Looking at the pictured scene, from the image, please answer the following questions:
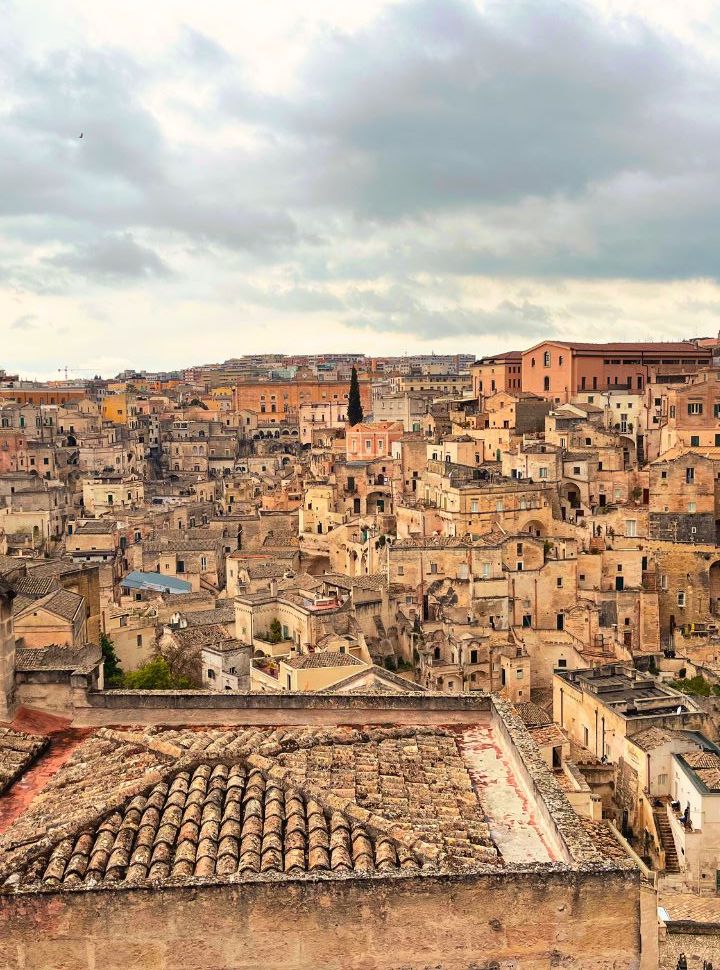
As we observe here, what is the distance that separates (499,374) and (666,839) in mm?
40558

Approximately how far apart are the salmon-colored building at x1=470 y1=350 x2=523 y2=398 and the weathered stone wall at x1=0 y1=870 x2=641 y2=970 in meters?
52.6

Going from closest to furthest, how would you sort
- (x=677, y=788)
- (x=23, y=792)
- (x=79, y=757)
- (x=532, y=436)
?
(x=23, y=792) < (x=79, y=757) < (x=677, y=788) < (x=532, y=436)

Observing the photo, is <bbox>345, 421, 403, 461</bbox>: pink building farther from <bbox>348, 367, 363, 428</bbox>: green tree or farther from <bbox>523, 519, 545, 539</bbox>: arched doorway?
<bbox>523, 519, 545, 539</bbox>: arched doorway

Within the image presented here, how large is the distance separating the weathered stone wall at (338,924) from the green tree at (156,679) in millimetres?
18663

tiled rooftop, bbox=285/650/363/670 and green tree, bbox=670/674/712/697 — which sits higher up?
tiled rooftop, bbox=285/650/363/670

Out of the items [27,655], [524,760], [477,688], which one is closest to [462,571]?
[477,688]

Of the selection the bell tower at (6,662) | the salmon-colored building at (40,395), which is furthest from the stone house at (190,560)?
the salmon-colored building at (40,395)

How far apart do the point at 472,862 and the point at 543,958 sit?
0.85 meters

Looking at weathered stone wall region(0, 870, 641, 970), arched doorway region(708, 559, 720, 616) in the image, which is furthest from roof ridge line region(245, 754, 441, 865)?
arched doorway region(708, 559, 720, 616)

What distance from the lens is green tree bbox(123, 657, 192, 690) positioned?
26469mm

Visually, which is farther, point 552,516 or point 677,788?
point 552,516

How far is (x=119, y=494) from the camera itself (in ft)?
182

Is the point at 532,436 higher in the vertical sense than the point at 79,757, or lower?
higher

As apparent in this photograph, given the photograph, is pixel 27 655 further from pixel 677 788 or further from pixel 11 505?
pixel 11 505
